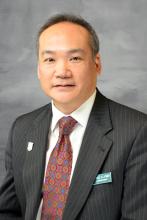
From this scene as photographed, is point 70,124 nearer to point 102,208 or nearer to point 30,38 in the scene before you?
point 102,208

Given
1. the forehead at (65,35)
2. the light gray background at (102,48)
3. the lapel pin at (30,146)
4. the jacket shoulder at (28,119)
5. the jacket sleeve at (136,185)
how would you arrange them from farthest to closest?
1. the light gray background at (102,48)
2. the jacket shoulder at (28,119)
3. the lapel pin at (30,146)
4. the forehead at (65,35)
5. the jacket sleeve at (136,185)

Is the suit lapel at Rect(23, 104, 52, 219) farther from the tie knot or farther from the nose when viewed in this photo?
the nose

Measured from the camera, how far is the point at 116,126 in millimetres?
2787

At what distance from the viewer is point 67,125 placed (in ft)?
9.40

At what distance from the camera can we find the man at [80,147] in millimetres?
2689

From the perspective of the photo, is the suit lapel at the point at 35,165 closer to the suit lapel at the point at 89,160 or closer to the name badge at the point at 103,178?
the suit lapel at the point at 89,160

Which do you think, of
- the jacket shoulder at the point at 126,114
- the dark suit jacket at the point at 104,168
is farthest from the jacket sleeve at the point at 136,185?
the jacket shoulder at the point at 126,114

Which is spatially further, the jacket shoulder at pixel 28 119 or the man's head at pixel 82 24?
the jacket shoulder at pixel 28 119

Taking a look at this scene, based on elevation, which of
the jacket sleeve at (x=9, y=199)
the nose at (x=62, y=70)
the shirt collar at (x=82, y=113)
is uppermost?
the nose at (x=62, y=70)

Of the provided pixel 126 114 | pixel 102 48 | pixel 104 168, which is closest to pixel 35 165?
pixel 104 168

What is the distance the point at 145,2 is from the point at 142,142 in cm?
148

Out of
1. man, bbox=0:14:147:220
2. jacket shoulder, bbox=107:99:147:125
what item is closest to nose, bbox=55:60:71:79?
man, bbox=0:14:147:220

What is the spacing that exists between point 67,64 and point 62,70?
4 centimetres

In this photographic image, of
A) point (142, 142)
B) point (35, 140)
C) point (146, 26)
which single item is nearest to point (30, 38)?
point (146, 26)
